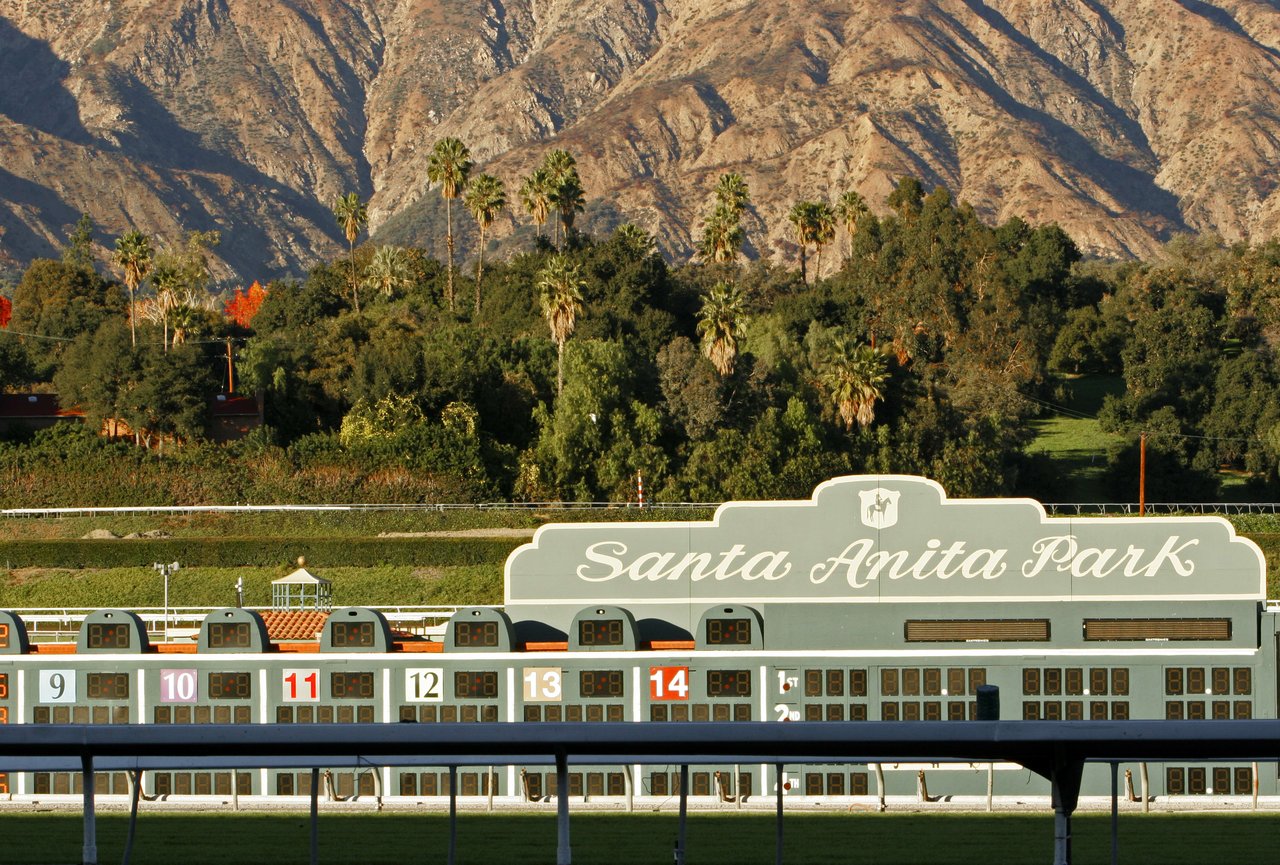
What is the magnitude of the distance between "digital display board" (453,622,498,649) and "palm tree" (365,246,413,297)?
11724cm

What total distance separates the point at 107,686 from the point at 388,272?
122 meters

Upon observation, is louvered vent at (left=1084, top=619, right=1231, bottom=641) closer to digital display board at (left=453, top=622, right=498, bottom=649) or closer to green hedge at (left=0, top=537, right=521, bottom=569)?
digital display board at (left=453, top=622, right=498, bottom=649)

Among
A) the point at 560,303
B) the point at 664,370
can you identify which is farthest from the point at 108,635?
the point at 664,370

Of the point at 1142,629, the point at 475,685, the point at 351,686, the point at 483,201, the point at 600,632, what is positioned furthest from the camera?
the point at 483,201

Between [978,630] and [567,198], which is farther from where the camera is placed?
[567,198]

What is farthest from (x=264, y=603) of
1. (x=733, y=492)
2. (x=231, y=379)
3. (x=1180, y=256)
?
(x=1180, y=256)

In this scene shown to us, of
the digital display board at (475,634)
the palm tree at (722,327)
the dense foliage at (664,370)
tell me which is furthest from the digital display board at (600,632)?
the palm tree at (722,327)

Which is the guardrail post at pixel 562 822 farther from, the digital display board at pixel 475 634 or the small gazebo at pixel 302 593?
the small gazebo at pixel 302 593

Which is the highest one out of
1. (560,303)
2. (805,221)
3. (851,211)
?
(851,211)

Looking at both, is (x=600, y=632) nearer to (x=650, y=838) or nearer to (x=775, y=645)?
(x=775, y=645)

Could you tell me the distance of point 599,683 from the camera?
1834 inches

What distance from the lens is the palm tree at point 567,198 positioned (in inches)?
5842

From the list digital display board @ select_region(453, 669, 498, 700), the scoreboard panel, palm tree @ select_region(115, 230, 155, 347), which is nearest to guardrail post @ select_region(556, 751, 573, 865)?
the scoreboard panel

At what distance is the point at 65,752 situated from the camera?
19.8 metres
